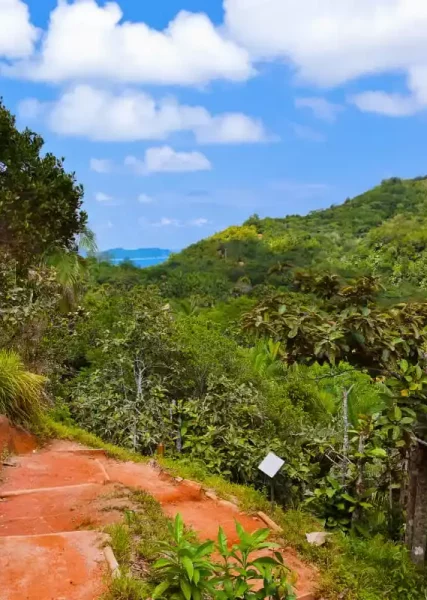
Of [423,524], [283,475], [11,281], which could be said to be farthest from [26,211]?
[423,524]

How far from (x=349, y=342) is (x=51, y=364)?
5495 millimetres

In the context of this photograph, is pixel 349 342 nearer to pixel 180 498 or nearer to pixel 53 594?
pixel 180 498

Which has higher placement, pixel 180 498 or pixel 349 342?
pixel 349 342

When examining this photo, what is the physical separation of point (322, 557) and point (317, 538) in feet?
0.97

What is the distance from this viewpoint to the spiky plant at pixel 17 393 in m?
6.67

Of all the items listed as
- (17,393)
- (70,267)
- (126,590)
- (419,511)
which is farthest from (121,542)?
(70,267)

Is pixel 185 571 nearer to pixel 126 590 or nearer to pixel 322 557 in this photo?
pixel 126 590

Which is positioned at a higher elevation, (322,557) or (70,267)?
(70,267)

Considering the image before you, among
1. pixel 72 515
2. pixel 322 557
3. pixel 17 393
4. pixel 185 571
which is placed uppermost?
pixel 17 393

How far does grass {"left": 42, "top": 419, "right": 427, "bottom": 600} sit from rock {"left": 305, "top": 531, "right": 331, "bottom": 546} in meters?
0.05

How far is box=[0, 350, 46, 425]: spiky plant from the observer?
6.67m

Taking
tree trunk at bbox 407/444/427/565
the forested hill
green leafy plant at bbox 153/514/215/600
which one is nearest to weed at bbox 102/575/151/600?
green leafy plant at bbox 153/514/215/600

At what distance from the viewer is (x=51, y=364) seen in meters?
8.56

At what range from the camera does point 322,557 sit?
440cm
